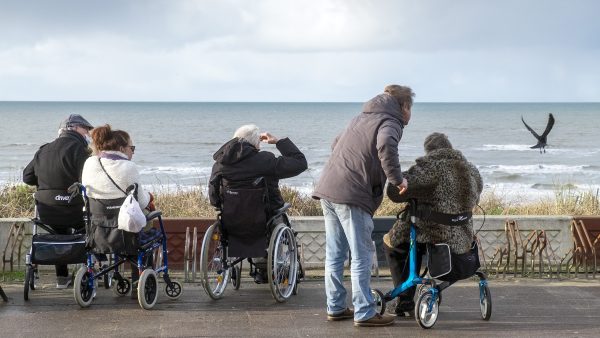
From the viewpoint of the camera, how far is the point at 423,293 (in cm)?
668

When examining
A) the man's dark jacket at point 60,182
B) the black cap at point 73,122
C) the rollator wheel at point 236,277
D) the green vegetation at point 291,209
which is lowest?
the rollator wheel at point 236,277

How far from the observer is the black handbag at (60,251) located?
742 centimetres

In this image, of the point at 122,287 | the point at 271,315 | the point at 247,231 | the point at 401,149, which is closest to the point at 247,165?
the point at 247,231

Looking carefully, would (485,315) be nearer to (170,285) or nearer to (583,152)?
(170,285)

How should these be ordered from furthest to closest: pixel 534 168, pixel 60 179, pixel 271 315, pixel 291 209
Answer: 1. pixel 534 168
2. pixel 291 209
3. pixel 60 179
4. pixel 271 315

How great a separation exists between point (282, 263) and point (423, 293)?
1.37 metres

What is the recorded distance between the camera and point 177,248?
8.98m

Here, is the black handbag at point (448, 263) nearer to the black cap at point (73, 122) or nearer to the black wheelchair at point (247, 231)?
the black wheelchair at point (247, 231)

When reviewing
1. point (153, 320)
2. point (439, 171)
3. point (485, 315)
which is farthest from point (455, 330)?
point (153, 320)

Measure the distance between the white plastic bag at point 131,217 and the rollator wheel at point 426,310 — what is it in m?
2.15

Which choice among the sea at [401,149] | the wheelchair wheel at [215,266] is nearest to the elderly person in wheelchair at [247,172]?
the wheelchair wheel at [215,266]

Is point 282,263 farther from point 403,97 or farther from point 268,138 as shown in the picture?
point 403,97

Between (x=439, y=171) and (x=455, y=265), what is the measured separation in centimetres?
69

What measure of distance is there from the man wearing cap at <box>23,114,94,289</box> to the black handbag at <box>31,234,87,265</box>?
1.37ft
